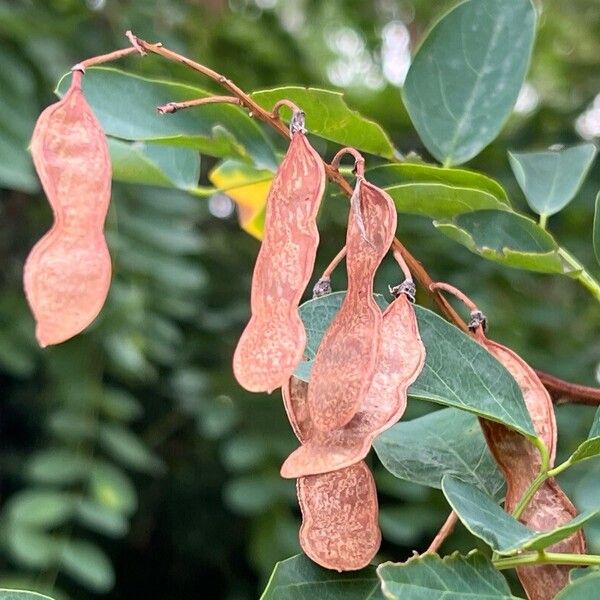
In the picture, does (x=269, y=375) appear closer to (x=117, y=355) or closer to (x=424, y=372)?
(x=424, y=372)

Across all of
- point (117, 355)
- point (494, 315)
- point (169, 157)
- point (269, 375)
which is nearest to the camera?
point (269, 375)

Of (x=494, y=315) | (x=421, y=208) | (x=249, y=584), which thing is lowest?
(x=249, y=584)

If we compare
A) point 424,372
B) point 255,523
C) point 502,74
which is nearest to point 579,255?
point 255,523

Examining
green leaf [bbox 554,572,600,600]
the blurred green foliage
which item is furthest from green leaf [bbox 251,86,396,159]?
the blurred green foliage

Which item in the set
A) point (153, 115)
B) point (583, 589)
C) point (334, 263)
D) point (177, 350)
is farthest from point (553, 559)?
point (177, 350)

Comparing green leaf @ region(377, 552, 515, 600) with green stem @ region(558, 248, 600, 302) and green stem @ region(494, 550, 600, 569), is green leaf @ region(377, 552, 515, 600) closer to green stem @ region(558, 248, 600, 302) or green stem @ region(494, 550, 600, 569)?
green stem @ region(494, 550, 600, 569)

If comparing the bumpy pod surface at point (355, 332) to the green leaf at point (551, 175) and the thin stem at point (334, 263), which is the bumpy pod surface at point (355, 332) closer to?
the thin stem at point (334, 263)
